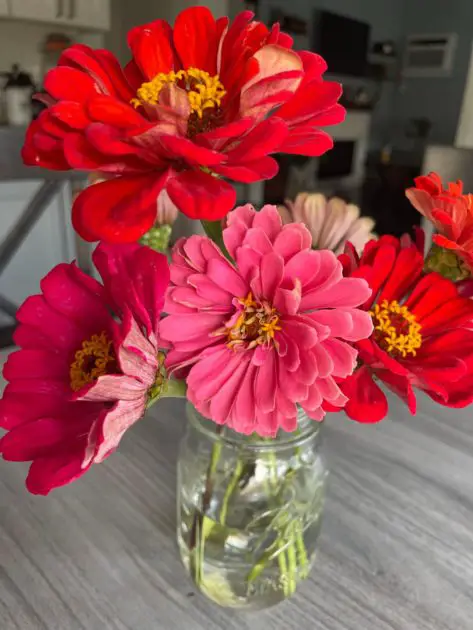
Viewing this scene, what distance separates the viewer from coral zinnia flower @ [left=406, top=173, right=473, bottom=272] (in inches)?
11.9

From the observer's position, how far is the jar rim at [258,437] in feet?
1.26

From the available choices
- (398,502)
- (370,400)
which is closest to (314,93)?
(370,400)

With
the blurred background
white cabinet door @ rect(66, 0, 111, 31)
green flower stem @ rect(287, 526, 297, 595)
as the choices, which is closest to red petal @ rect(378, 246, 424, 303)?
green flower stem @ rect(287, 526, 297, 595)

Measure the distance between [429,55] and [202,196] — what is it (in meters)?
3.97

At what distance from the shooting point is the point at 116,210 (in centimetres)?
24

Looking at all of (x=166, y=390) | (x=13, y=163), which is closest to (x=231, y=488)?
(x=166, y=390)

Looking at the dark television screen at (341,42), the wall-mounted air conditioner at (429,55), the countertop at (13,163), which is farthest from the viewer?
the wall-mounted air conditioner at (429,55)

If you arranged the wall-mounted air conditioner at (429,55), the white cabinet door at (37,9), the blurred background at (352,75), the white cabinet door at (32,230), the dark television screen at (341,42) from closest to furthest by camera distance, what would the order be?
the white cabinet door at (32,230), the white cabinet door at (37,9), the blurred background at (352,75), the dark television screen at (341,42), the wall-mounted air conditioner at (429,55)

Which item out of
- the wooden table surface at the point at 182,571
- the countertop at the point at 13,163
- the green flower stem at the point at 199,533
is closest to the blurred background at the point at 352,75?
the countertop at the point at 13,163

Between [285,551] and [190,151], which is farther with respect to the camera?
[285,551]

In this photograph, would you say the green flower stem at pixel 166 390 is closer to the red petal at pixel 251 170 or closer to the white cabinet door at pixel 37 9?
the red petal at pixel 251 170

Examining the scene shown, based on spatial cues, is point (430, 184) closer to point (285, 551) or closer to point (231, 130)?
point (231, 130)

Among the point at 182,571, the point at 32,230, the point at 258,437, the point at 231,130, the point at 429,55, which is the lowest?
the point at 32,230

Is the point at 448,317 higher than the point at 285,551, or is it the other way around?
the point at 448,317
